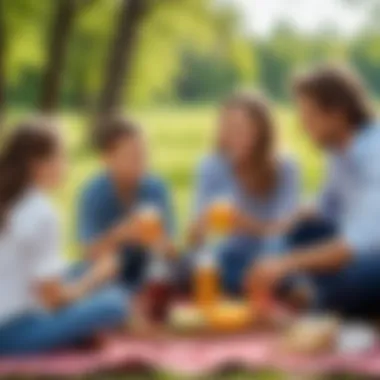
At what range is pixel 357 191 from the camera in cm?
183

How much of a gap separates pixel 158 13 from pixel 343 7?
306mm

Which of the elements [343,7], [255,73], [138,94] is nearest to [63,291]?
[138,94]

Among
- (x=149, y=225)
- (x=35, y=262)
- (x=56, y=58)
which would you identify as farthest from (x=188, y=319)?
(x=56, y=58)

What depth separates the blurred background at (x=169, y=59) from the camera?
5.96 feet

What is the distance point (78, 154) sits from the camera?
1.82 m

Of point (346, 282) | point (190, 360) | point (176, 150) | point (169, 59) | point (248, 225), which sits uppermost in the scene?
point (169, 59)

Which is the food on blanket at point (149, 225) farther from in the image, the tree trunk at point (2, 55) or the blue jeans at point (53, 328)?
the tree trunk at point (2, 55)

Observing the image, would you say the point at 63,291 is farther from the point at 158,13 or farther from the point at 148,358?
the point at 158,13

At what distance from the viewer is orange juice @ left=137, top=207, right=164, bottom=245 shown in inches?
73.2

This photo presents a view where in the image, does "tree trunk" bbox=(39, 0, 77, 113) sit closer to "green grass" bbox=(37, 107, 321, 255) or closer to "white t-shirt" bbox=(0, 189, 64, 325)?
"green grass" bbox=(37, 107, 321, 255)

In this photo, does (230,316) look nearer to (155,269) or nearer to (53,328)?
(155,269)

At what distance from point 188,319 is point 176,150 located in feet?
0.93

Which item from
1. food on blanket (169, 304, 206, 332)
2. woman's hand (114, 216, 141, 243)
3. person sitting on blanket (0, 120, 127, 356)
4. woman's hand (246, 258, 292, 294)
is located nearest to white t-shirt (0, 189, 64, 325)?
person sitting on blanket (0, 120, 127, 356)

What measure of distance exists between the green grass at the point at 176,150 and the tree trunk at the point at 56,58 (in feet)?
0.13
